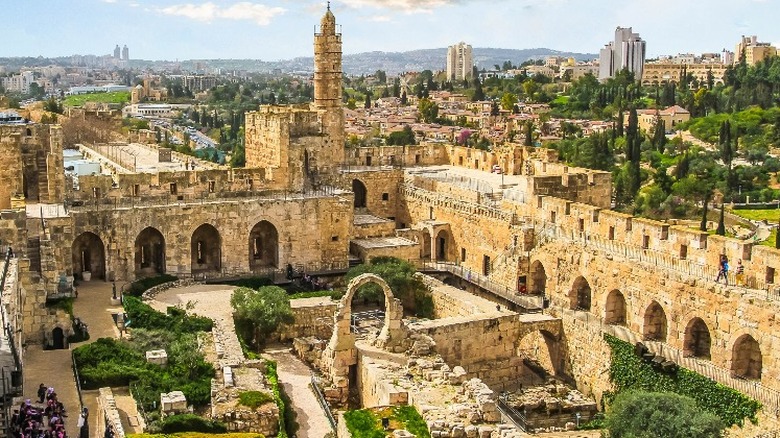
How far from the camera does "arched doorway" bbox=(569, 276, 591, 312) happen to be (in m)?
25.0

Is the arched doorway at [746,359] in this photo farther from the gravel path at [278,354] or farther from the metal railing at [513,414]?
the gravel path at [278,354]

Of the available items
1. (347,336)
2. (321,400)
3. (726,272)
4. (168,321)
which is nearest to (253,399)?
(321,400)

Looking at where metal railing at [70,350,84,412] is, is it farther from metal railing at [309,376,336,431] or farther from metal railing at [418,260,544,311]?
metal railing at [418,260,544,311]

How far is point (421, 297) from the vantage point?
88.4 feet

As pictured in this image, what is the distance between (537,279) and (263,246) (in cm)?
892

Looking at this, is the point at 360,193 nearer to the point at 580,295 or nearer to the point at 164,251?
the point at 164,251

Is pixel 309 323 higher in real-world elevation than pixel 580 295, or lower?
lower

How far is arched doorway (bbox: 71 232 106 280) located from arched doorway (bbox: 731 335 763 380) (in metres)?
17.3

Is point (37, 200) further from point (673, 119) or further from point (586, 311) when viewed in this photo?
point (673, 119)

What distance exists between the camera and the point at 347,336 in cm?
1958

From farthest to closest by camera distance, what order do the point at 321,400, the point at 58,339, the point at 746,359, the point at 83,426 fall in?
the point at 58,339, the point at 746,359, the point at 321,400, the point at 83,426

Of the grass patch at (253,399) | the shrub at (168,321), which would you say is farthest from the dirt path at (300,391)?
the shrub at (168,321)

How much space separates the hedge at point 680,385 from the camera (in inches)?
746

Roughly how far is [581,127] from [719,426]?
67.5 metres
